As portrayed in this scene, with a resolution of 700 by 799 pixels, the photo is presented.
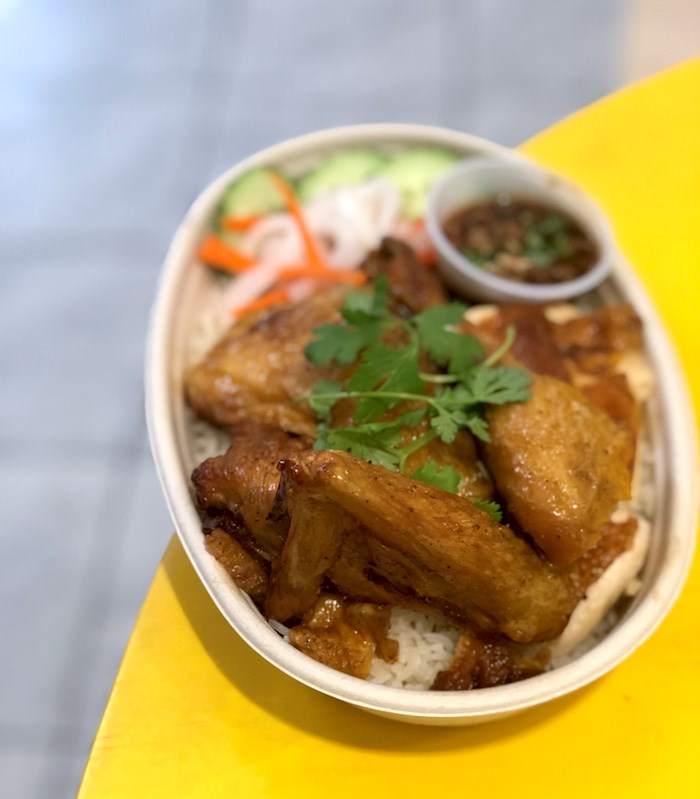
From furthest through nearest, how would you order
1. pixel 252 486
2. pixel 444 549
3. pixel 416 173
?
1. pixel 416 173
2. pixel 252 486
3. pixel 444 549

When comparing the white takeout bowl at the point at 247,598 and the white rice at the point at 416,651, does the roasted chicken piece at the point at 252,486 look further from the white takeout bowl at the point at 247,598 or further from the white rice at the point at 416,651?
the white rice at the point at 416,651

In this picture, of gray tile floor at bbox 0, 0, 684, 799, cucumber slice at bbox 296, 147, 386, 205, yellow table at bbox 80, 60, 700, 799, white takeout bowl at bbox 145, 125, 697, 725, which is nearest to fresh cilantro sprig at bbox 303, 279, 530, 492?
white takeout bowl at bbox 145, 125, 697, 725

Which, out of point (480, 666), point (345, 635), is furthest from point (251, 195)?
point (480, 666)

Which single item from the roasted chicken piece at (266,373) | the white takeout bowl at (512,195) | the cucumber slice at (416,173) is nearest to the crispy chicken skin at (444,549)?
the roasted chicken piece at (266,373)

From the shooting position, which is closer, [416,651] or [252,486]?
[252,486]

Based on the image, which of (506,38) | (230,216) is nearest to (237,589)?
(230,216)

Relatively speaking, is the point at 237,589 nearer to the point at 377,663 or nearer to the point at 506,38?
the point at 377,663

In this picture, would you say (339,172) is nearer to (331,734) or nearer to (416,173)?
(416,173)
